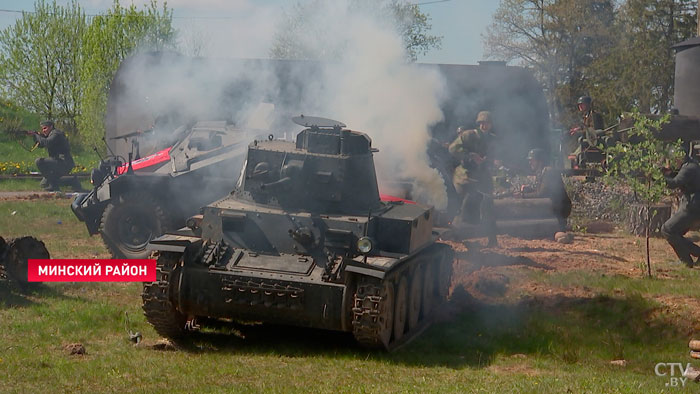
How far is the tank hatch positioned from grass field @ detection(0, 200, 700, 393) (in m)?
1.55

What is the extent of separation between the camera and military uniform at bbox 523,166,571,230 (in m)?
18.5

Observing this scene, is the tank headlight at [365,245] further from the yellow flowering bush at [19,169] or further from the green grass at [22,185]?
the yellow flowering bush at [19,169]

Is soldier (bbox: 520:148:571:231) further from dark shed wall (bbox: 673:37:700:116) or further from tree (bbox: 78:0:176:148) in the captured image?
tree (bbox: 78:0:176:148)

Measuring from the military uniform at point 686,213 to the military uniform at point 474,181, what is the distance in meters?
2.99

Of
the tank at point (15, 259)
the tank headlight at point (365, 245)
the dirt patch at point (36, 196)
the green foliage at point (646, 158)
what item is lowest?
the dirt patch at point (36, 196)

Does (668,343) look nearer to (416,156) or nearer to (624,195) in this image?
(416,156)

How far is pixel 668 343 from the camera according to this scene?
10.2 meters

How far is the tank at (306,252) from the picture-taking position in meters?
9.19

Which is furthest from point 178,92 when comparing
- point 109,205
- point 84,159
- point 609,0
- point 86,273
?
point 609,0

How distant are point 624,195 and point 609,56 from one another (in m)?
22.3

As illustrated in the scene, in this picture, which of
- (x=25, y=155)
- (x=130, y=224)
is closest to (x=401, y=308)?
(x=130, y=224)

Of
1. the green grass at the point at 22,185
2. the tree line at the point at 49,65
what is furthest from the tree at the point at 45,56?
the green grass at the point at 22,185

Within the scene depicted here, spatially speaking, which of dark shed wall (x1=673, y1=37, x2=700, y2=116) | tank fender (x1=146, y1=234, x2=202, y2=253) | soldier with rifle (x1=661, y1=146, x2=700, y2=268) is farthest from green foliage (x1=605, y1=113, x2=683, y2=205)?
dark shed wall (x1=673, y1=37, x2=700, y2=116)

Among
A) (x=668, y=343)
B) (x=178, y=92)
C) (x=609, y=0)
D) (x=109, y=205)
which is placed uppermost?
(x=609, y=0)
